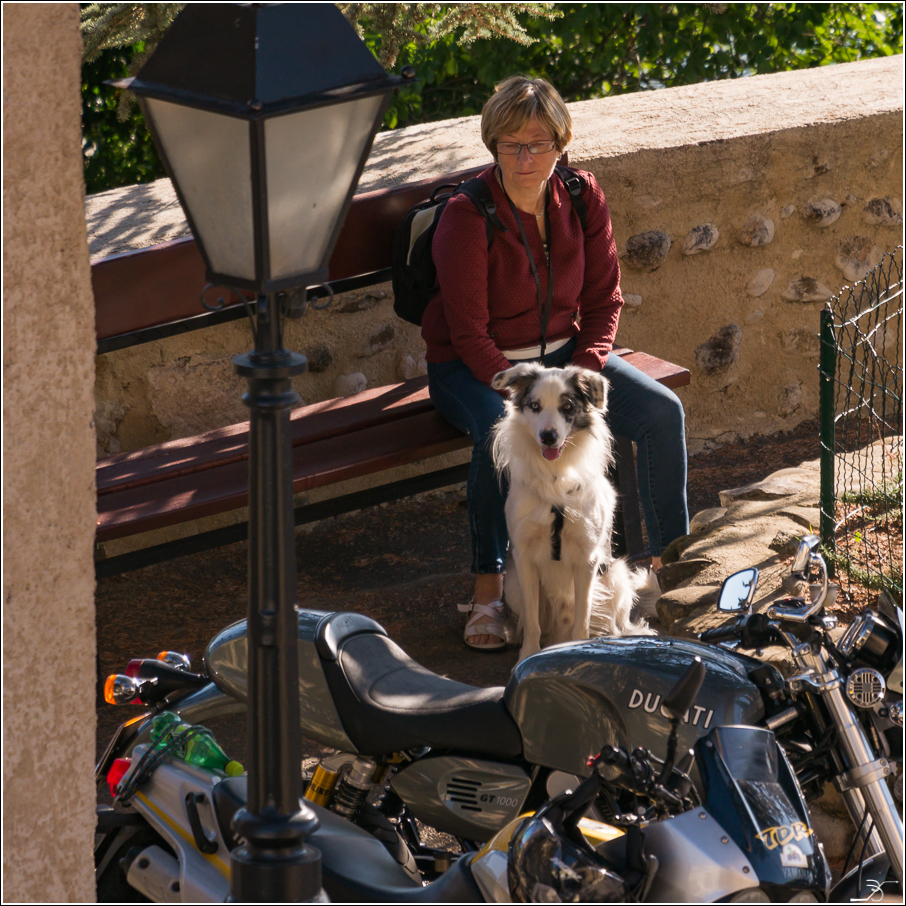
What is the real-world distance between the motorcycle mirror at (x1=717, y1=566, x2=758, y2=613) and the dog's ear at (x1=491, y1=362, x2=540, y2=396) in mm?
1679

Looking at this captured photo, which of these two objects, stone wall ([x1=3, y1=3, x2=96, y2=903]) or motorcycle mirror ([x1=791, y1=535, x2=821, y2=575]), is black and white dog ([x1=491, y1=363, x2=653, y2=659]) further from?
stone wall ([x1=3, y1=3, x2=96, y2=903])

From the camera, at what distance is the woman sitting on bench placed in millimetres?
3889

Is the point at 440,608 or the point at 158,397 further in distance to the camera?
the point at 158,397

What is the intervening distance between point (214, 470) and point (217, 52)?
7.80 ft

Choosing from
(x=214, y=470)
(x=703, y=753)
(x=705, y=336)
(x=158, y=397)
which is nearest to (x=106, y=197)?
(x=158, y=397)

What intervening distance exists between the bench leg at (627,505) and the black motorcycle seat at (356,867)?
7.41ft

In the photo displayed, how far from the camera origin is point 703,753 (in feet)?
6.24

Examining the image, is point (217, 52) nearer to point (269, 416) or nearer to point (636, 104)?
point (269, 416)

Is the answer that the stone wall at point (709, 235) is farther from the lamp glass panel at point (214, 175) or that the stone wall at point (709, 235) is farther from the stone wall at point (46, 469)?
the stone wall at point (46, 469)

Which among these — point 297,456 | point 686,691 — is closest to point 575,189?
point 297,456

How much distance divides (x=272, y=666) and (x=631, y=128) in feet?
13.5

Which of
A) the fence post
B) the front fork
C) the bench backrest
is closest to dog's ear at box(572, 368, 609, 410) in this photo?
the fence post

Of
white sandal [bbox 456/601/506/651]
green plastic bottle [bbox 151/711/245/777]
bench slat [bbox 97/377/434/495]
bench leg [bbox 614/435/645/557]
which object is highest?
bench slat [bbox 97/377/434/495]

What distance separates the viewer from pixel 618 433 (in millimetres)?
4227
